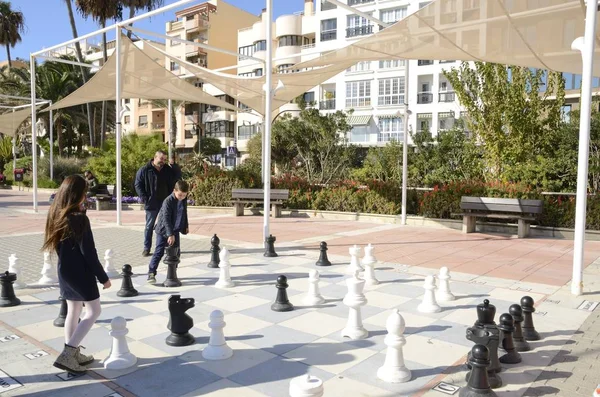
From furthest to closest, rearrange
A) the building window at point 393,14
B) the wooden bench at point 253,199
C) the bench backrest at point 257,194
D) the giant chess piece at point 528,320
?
the building window at point 393,14
the wooden bench at point 253,199
the bench backrest at point 257,194
the giant chess piece at point 528,320

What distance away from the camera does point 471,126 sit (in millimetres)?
18703

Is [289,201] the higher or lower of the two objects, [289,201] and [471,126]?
the lower

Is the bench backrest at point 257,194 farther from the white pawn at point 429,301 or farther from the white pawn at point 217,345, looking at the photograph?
the white pawn at point 217,345

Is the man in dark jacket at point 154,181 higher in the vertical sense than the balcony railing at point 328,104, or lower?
lower

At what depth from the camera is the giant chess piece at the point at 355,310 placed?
4766 millimetres

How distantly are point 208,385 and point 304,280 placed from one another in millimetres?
3496

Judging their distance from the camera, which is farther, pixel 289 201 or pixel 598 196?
pixel 289 201

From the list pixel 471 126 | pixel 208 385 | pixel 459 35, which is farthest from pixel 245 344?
pixel 471 126

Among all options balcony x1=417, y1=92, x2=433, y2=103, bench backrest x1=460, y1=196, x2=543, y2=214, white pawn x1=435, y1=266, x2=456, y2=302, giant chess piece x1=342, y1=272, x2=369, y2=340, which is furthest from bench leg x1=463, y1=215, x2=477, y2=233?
balcony x1=417, y1=92, x2=433, y2=103

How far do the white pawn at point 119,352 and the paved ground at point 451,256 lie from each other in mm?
249

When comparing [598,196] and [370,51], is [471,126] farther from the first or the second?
[370,51]

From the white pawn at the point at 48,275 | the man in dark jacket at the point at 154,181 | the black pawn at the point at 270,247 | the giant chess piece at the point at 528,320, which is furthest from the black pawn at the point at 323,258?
the white pawn at the point at 48,275

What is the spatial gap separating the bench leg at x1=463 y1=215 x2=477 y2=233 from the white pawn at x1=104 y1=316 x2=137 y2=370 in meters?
9.80

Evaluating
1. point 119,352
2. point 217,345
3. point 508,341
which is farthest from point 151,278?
point 508,341
